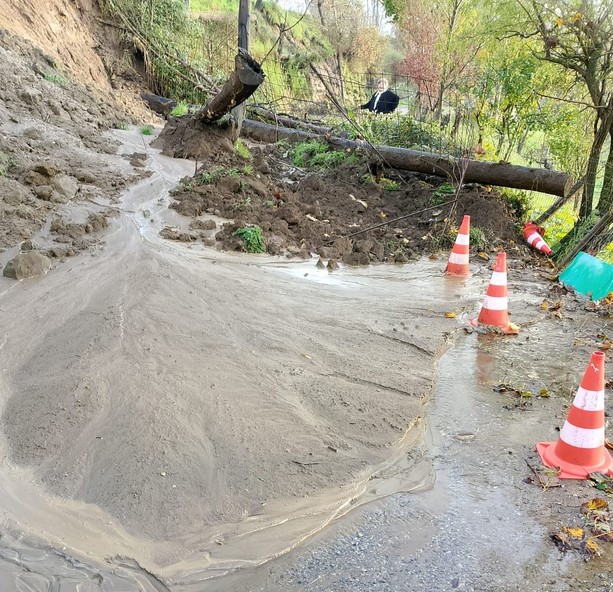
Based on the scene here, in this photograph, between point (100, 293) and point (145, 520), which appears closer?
point (145, 520)

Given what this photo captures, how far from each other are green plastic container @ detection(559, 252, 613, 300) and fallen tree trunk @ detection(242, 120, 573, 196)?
8.86ft

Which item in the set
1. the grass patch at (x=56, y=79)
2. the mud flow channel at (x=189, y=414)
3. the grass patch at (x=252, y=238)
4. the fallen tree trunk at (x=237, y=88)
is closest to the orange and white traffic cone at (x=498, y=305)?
the mud flow channel at (x=189, y=414)

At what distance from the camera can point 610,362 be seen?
4766mm

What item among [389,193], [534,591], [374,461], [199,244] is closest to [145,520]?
[374,461]

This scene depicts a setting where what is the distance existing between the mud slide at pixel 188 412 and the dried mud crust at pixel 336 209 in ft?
6.20

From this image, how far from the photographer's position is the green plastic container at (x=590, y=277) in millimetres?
6340

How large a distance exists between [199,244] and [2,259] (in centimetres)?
223

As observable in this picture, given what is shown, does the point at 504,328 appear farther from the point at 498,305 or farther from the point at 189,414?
the point at 189,414

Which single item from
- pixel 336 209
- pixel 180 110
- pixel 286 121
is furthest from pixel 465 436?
pixel 180 110

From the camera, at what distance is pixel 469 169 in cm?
980

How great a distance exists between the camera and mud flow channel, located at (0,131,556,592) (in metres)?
2.65

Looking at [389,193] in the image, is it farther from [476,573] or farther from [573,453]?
[476,573]

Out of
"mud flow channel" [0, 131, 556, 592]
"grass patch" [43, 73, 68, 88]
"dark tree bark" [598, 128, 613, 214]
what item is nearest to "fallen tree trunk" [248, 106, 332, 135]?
"grass patch" [43, 73, 68, 88]

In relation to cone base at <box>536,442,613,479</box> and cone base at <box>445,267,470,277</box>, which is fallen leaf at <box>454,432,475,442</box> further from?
cone base at <box>445,267,470,277</box>
